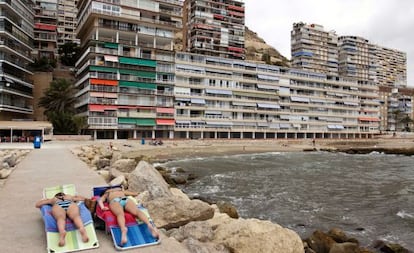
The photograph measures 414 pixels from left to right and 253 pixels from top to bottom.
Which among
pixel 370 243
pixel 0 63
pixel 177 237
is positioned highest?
pixel 0 63

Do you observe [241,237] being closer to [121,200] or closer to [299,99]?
[121,200]

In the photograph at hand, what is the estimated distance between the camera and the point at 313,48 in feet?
478

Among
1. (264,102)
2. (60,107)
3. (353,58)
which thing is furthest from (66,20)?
(353,58)

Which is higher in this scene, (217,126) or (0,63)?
(0,63)

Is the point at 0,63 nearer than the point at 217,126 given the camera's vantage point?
Yes

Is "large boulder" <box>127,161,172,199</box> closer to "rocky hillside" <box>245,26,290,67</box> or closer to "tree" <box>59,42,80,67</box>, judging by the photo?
"tree" <box>59,42,80,67</box>

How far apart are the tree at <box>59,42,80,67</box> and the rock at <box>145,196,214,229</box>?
270 ft

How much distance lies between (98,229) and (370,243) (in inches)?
367

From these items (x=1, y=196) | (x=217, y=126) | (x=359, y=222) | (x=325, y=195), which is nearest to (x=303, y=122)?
(x=217, y=126)

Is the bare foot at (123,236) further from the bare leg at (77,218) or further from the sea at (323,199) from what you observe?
the sea at (323,199)

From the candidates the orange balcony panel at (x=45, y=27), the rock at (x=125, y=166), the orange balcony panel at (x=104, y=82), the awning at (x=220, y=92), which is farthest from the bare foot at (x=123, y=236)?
the orange balcony panel at (x=45, y=27)

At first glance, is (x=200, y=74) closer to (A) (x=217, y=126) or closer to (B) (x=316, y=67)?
(A) (x=217, y=126)

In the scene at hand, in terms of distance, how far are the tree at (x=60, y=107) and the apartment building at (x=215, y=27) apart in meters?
50.0

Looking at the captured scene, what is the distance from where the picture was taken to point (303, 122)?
86.7m
